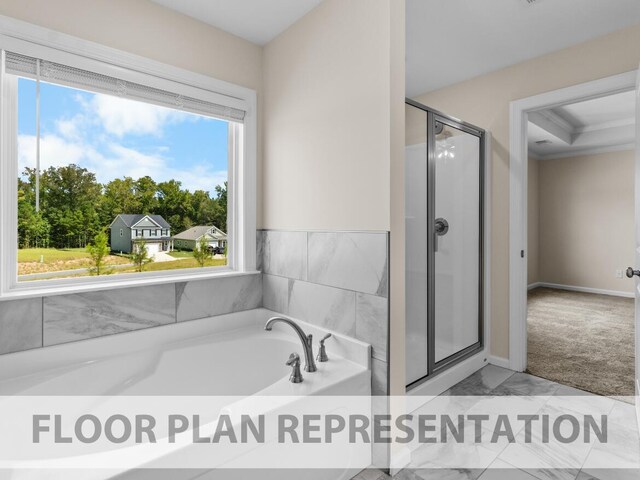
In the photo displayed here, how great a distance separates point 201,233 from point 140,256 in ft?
1.35

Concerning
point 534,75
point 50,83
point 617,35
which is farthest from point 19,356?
point 617,35

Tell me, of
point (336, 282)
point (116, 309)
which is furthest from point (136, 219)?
point (336, 282)

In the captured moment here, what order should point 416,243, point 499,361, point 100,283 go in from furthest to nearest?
point 499,361 < point 416,243 < point 100,283

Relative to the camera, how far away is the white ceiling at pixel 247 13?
2018 mm

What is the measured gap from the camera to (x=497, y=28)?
2365mm

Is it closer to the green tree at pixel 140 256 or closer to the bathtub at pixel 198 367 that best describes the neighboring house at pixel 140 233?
the green tree at pixel 140 256

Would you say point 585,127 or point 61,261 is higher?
point 585,127

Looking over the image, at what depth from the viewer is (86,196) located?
1.96 meters

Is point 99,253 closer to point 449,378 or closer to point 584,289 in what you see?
point 449,378

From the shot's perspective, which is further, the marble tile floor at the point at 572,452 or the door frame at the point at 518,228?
the door frame at the point at 518,228

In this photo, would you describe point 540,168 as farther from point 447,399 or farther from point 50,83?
point 50,83

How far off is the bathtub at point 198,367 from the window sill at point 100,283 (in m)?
0.27

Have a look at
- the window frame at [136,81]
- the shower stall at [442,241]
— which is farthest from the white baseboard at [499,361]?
the window frame at [136,81]

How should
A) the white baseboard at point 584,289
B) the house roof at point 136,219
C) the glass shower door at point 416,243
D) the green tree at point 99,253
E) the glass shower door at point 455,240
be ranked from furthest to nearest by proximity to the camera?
the white baseboard at point 584,289
the glass shower door at point 455,240
the glass shower door at point 416,243
the house roof at point 136,219
the green tree at point 99,253
